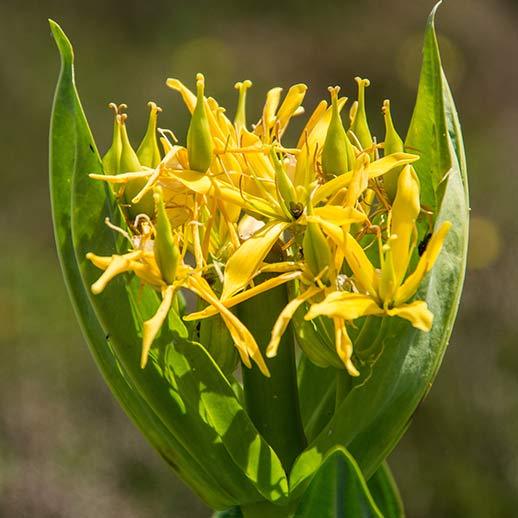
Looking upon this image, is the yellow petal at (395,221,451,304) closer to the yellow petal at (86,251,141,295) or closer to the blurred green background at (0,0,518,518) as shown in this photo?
the yellow petal at (86,251,141,295)

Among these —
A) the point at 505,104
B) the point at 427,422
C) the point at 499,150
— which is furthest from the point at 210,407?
the point at 505,104

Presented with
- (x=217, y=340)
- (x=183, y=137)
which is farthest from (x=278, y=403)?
(x=183, y=137)

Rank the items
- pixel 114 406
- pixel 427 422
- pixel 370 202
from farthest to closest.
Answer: pixel 114 406 < pixel 427 422 < pixel 370 202

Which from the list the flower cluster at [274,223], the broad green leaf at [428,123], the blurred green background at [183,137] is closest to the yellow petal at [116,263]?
the flower cluster at [274,223]

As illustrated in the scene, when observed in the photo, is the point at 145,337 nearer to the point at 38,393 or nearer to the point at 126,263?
the point at 126,263

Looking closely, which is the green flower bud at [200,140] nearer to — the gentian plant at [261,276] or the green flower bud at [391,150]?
the gentian plant at [261,276]

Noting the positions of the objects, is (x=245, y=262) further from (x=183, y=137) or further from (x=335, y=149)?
(x=183, y=137)

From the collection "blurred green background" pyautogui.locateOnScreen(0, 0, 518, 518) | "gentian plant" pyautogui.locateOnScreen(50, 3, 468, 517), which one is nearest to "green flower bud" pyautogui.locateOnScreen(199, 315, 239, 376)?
"gentian plant" pyautogui.locateOnScreen(50, 3, 468, 517)
